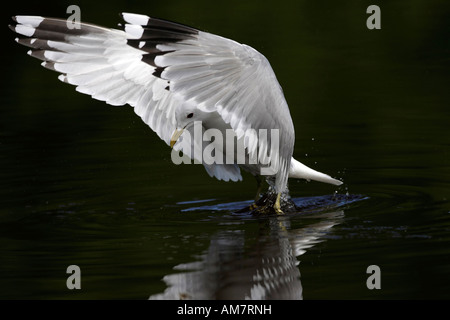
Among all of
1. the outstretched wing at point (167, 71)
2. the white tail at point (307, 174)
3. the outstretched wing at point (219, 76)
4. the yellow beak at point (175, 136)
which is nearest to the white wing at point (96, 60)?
the outstretched wing at point (167, 71)

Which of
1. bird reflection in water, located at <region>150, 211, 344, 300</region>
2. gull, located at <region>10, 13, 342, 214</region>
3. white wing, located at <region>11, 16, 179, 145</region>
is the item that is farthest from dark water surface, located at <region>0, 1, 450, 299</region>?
white wing, located at <region>11, 16, 179, 145</region>

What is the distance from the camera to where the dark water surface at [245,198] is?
6.05 meters

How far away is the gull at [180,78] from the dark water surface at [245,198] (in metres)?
0.53

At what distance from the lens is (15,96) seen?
48.7 feet

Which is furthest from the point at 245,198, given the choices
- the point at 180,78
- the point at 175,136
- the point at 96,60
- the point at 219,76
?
the point at 180,78

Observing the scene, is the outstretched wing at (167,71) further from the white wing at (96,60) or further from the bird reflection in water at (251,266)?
the bird reflection in water at (251,266)

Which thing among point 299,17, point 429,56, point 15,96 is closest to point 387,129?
point 429,56

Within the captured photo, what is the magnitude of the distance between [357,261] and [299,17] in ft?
44.2

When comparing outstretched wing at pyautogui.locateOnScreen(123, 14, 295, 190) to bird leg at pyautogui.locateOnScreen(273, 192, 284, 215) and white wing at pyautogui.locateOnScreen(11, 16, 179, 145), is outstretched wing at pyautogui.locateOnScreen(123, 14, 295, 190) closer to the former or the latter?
bird leg at pyautogui.locateOnScreen(273, 192, 284, 215)

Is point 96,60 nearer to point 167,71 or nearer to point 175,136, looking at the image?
point 175,136

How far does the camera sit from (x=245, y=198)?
859cm

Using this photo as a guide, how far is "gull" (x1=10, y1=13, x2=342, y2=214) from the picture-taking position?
668 centimetres

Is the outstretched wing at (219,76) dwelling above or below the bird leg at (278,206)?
above

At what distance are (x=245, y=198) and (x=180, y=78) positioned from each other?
213cm
